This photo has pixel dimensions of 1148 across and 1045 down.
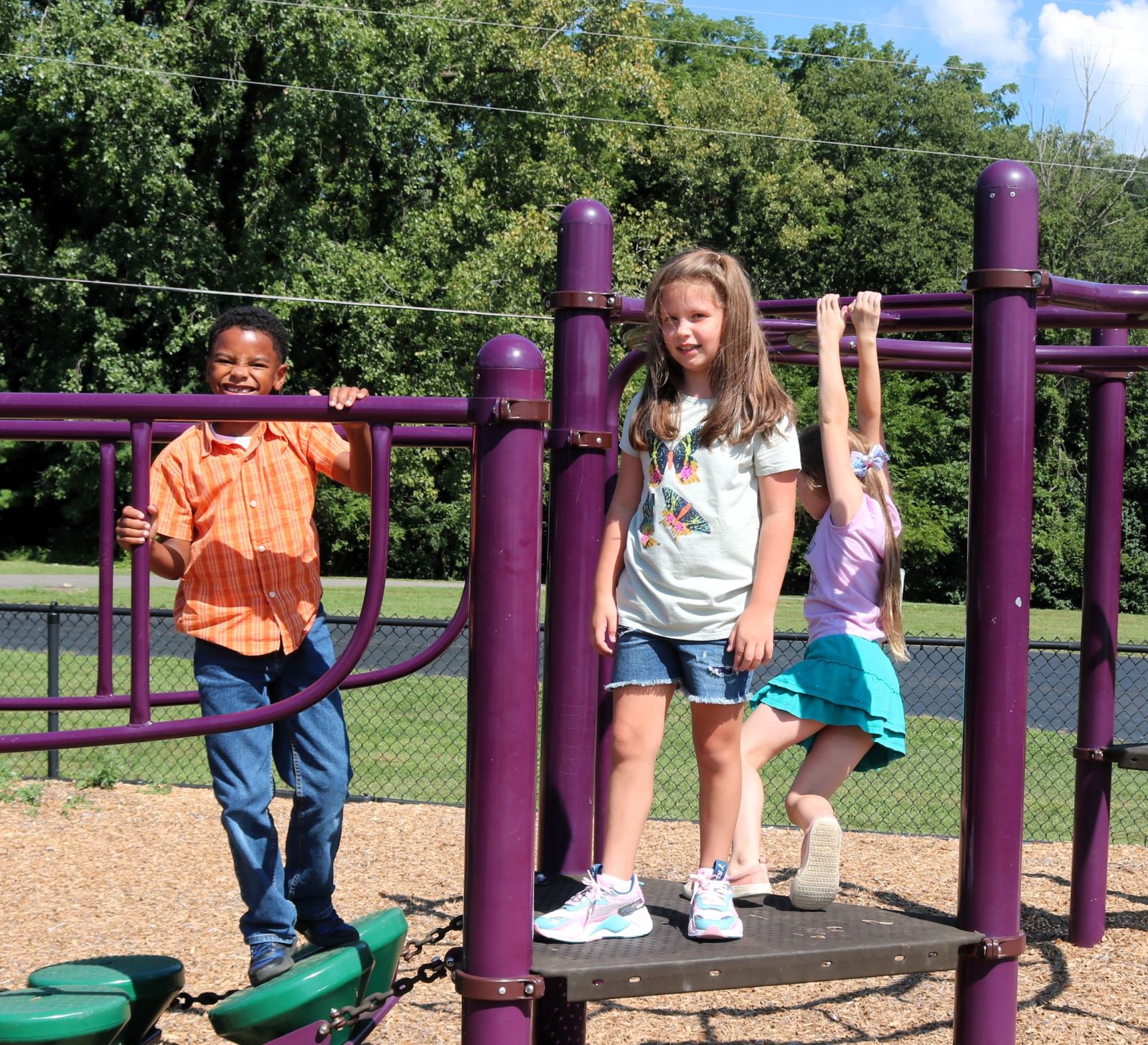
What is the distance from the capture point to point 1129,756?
387 centimetres

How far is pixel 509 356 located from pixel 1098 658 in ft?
9.55

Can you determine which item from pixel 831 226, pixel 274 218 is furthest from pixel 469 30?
pixel 831 226

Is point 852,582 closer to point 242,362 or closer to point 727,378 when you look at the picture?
point 727,378

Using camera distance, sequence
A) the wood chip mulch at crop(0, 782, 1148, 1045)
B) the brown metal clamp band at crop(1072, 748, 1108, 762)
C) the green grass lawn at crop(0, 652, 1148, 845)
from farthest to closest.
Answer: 1. the green grass lawn at crop(0, 652, 1148, 845)
2. the brown metal clamp band at crop(1072, 748, 1108, 762)
3. the wood chip mulch at crop(0, 782, 1148, 1045)

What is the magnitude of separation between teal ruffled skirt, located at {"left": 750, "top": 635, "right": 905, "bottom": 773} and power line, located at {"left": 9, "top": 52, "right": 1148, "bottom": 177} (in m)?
20.0

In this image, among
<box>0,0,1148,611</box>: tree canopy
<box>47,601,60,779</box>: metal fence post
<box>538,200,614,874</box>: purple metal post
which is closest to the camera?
<box>538,200,614,874</box>: purple metal post

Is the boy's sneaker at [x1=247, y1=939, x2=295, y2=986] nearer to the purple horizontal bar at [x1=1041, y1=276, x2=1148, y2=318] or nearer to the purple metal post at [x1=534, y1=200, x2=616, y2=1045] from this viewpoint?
the purple metal post at [x1=534, y1=200, x2=616, y2=1045]

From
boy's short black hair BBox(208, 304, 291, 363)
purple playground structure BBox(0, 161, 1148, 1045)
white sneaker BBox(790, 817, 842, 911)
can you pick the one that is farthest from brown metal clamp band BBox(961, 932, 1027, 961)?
boy's short black hair BBox(208, 304, 291, 363)

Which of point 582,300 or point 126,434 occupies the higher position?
point 582,300

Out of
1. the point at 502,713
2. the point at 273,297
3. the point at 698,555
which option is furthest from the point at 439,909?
the point at 273,297

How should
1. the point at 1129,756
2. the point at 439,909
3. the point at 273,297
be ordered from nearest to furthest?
the point at 1129,756 → the point at 439,909 → the point at 273,297

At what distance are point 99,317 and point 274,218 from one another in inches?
137

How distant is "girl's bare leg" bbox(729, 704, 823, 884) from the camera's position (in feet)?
8.61

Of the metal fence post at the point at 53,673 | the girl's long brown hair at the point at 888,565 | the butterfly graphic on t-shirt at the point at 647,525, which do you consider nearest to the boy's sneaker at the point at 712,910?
the butterfly graphic on t-shirt at the point at 647,525
